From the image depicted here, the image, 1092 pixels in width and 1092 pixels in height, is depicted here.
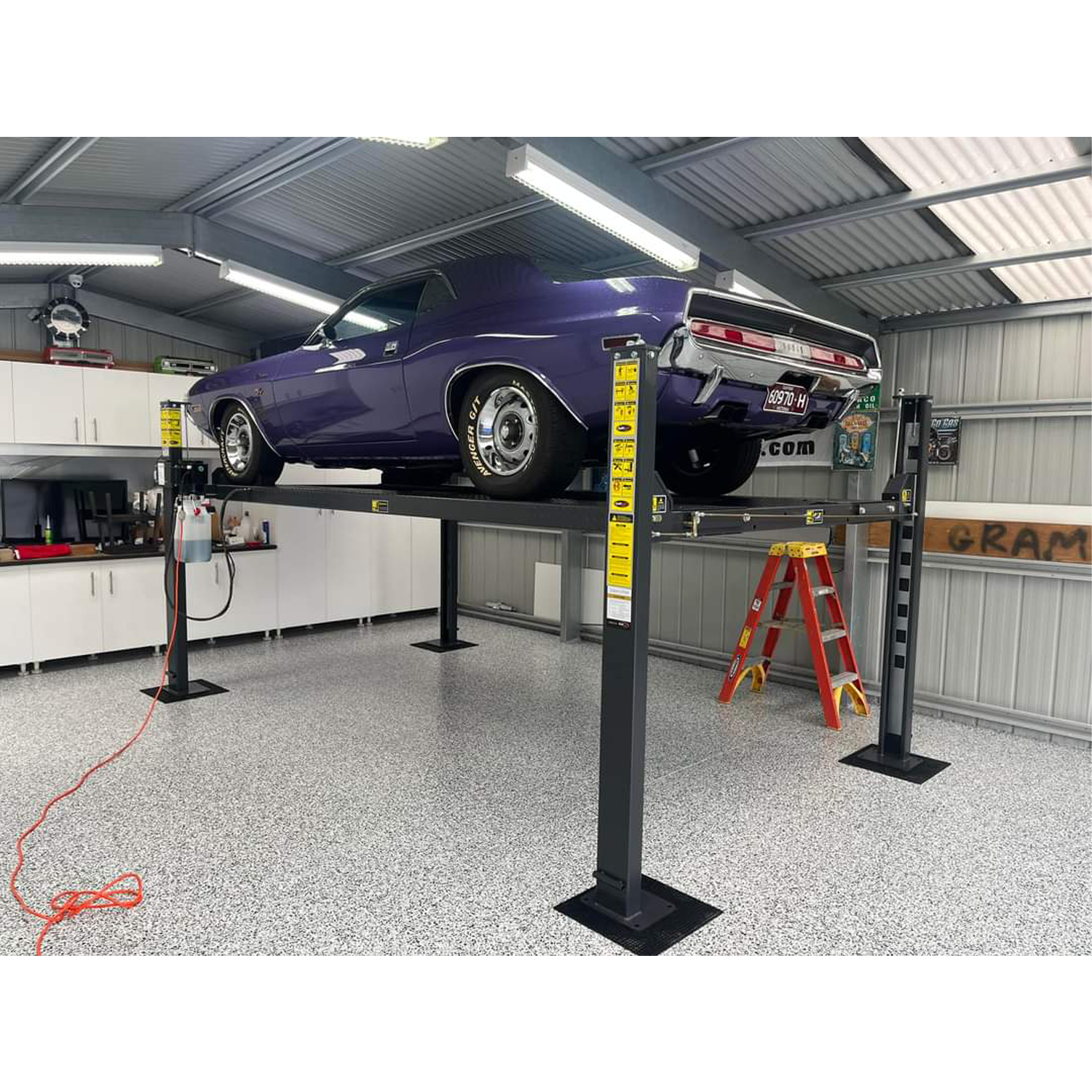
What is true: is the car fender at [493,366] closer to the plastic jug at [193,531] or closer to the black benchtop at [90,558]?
the plastic jug at [193,531]

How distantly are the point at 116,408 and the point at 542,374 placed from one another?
4.93 meters

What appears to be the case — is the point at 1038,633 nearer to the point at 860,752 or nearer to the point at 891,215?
the point at 860,752

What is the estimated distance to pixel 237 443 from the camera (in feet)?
16.2

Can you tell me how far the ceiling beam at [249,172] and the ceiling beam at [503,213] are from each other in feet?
3.29

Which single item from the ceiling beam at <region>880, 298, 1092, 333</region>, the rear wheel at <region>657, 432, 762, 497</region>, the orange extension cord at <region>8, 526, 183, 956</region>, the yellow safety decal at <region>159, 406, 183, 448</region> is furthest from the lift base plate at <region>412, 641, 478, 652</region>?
the ceiling beam at <region>880, 298, 1092, 333</region>

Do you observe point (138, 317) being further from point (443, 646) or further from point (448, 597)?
point (443, 646)

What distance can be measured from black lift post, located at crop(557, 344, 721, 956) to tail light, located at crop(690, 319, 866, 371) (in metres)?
0.41

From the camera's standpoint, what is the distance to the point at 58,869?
115 inches

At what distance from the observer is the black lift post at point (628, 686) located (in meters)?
2.48

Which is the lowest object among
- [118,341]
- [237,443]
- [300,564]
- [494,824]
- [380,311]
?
[494,824]

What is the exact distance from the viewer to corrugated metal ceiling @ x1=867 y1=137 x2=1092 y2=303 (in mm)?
3295

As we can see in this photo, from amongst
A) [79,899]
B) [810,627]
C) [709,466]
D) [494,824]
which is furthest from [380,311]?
[810,627]

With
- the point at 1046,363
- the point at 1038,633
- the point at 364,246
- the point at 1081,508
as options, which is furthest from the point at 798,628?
the point at 364,246

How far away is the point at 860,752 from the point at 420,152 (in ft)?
12.8
